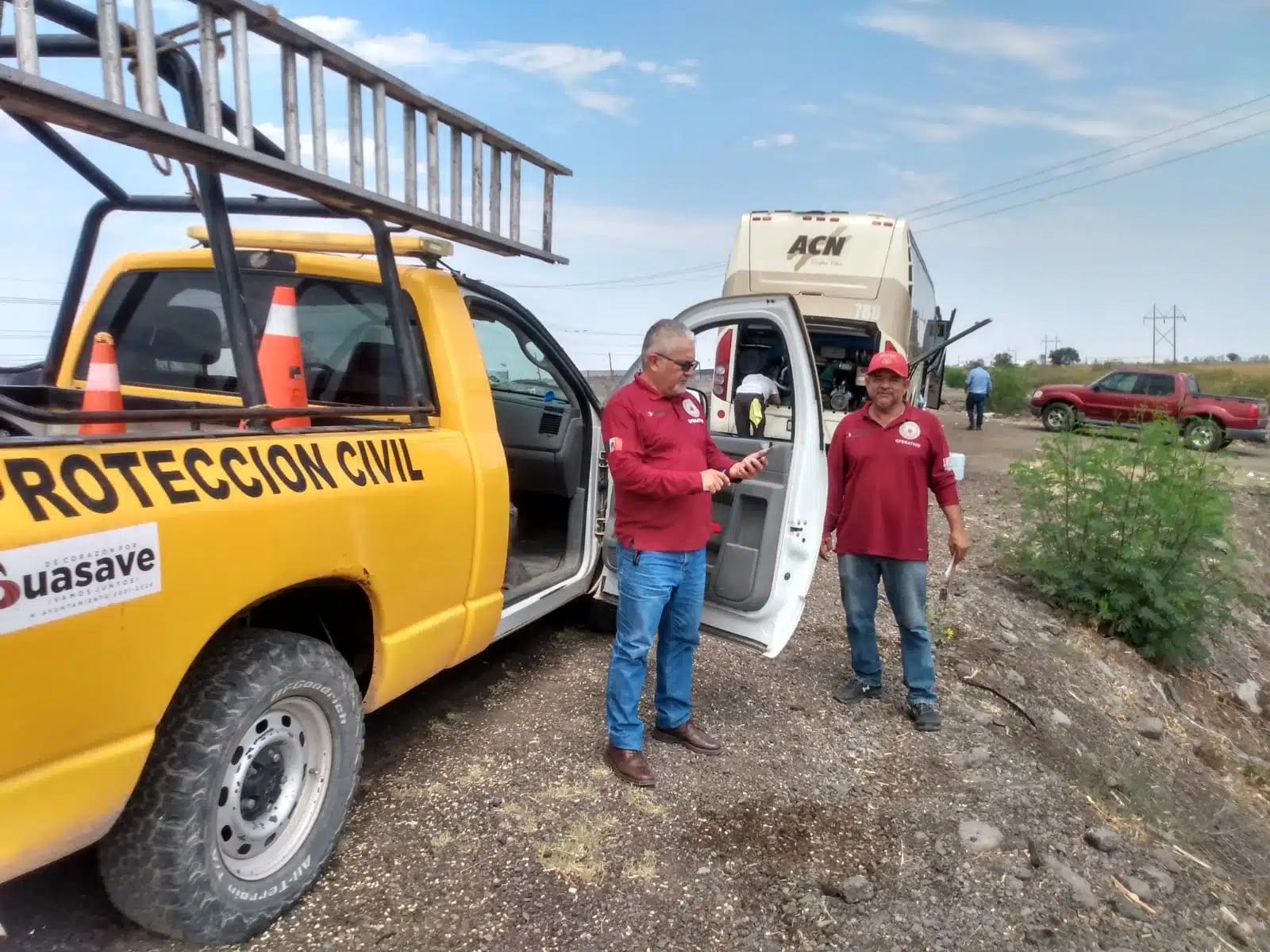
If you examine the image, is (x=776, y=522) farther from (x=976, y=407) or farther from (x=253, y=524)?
(x=976, y=407)

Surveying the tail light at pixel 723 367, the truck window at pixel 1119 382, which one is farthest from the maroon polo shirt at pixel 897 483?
the truck window at pixel 1119 382

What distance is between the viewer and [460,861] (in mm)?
2811

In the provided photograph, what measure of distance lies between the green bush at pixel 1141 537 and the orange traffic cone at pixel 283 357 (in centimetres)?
575

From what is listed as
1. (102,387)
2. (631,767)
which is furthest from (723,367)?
(102,387)

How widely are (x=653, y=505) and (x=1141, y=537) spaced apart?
4.75 metres

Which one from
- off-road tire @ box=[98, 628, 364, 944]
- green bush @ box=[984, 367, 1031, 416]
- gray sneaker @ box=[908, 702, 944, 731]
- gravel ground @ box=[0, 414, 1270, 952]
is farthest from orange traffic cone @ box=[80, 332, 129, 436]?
green bush @ box=[984, 367, 1031, 416]

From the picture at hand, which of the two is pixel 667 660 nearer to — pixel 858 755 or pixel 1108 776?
pixel 858 755

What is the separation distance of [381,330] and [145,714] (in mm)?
1834

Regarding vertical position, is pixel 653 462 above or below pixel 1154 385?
below

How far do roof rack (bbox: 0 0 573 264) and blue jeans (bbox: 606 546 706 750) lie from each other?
141cm

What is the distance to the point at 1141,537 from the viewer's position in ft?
20.9

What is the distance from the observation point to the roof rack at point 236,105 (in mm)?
1856

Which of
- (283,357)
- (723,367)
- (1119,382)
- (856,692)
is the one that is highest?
(1119,382)

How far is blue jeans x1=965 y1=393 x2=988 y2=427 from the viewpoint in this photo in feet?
67.1
